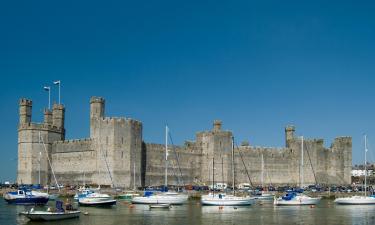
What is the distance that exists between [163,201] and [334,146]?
3784 cm

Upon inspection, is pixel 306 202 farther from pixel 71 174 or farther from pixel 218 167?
pixel 71 174

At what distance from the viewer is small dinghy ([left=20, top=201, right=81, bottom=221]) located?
105ft

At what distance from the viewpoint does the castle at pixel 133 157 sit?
2229 inches

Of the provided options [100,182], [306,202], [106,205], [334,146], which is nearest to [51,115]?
[100,182]

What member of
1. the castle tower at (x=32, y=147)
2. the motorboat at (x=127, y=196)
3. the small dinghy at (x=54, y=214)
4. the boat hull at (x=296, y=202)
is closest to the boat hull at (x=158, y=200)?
the motorboat at (x=127, y=196)

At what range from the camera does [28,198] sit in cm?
4531

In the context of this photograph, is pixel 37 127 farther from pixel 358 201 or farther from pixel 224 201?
pixel 358 201

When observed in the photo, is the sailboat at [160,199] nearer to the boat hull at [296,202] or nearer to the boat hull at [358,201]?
the boat hull at [296,202]

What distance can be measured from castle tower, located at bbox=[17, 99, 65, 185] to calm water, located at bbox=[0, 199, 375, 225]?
15.6 m

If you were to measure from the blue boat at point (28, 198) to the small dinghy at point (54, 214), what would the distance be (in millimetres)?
11261

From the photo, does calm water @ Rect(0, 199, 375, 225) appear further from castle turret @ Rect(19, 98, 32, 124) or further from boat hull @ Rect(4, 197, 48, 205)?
castle turret @ Rect(19, 98, 32, 124)

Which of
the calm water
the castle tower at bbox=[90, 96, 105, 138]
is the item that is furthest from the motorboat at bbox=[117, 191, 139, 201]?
the castle tower at bbox=[90, 96, 105, 138]

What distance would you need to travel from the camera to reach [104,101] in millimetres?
59969

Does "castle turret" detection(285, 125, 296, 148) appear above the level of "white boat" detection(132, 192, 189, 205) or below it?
above
